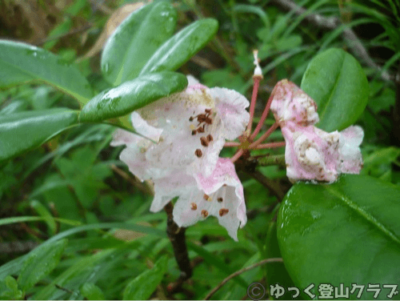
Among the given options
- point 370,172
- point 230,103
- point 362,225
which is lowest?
point 370,172

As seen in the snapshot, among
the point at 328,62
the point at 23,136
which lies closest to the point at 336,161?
the point at 328,62

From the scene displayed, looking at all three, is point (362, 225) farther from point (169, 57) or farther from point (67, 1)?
point (67, 1)

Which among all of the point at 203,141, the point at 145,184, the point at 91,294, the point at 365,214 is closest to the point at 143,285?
the point at 91,294

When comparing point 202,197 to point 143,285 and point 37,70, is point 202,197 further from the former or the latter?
point 37,70

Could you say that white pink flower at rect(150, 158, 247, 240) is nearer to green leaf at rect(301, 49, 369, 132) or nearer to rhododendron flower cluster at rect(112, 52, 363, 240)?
rhododendron flower cluster at rect(112, 52, 363, 240)

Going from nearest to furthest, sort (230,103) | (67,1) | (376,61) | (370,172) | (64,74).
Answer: (230,103), (64,74), (370,172), (376,61), (67,1)

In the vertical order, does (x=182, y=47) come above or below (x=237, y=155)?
above

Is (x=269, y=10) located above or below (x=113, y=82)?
below

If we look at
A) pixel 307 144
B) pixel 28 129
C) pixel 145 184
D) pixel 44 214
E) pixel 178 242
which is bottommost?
pixel 145 184
